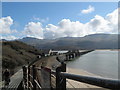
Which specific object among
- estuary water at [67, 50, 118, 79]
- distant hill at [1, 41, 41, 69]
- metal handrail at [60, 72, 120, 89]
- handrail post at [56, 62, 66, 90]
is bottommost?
estuary water at [67, 50, 118, 79]

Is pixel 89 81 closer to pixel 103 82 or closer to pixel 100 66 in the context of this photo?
pixel 103 82

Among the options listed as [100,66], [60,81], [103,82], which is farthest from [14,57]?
[103,82]

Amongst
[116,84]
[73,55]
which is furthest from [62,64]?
[73,55]

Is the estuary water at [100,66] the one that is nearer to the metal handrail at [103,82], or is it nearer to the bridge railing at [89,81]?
the bridge railing at [89,81]

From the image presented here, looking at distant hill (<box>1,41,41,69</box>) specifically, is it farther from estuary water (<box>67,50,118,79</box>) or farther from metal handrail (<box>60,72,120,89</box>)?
metal handrail (<box>60,72,120,89</box>)

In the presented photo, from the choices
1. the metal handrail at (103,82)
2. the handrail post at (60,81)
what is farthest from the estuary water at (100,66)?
the metal handrail at (103,82)

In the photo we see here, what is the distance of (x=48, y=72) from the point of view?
2.50 meters

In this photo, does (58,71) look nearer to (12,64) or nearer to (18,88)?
(18,88)

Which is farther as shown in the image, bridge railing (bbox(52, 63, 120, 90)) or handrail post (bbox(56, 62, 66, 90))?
handrail post (bbox(56, 62, 66, 90))

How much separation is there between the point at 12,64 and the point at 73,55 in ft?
187

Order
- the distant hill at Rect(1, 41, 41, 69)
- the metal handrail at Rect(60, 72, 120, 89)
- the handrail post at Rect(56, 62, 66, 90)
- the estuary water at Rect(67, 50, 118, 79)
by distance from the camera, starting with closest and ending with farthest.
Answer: the metal handrail at Rect(60, 72, 120, 89) < the handrail post at Rect(56, 62, 66, 90) < the estuary water at Rect(67, 50, 118, 79) < the distant hill at Rect(1, 41, 41, 69)

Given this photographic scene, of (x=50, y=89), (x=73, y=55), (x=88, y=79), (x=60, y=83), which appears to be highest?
(x=88, y=79)

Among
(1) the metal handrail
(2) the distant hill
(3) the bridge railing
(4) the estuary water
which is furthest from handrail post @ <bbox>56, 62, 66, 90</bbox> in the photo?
(2) the distant hill

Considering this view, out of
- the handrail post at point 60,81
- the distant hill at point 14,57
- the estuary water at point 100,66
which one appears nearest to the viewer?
the handrail post at point 60,81
